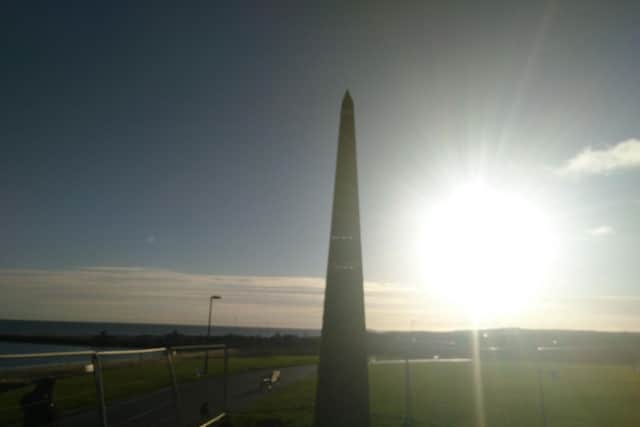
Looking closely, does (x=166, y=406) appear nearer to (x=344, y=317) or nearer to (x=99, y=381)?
(x=344, y=317)

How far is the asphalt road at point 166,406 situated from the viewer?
1466 centimetres

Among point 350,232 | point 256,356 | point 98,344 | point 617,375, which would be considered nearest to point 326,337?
point 350,232

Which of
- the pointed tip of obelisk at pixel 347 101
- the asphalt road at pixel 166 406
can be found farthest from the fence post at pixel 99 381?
the pointed tip of obelisk at pixel 347 101

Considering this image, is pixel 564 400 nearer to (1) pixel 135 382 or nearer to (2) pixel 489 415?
(2) pixel 489 415

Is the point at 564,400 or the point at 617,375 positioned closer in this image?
the point at 564,400

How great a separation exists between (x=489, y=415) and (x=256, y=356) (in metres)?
41.8

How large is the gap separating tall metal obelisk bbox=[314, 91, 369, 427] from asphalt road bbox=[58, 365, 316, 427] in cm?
389

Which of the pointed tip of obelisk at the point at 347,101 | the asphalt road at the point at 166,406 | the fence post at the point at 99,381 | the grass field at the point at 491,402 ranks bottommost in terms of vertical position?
the asphalt road at the point at 166,406

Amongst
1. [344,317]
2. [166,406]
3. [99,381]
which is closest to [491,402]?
[344,317]

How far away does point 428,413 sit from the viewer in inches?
645

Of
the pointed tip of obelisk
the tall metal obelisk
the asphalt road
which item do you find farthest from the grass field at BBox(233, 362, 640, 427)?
the pointed tip of obelisk

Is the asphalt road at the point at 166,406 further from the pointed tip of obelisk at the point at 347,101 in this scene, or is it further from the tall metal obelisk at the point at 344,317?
the pointed tip of obelisk at the point at 347,101

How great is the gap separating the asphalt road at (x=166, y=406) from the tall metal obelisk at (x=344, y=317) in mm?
3889

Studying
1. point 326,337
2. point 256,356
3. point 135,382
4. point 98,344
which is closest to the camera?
point 326,337
